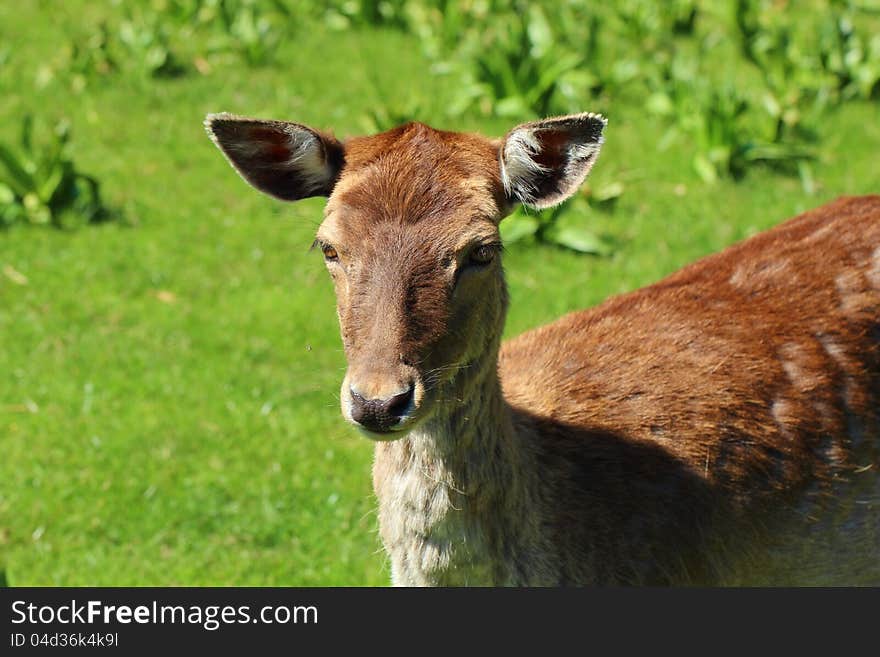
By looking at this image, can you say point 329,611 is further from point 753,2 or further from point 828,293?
point 753,2

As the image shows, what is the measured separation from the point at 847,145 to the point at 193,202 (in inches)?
207

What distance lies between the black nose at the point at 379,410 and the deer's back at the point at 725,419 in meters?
0.98

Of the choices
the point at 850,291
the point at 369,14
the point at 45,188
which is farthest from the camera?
the point at 369,14

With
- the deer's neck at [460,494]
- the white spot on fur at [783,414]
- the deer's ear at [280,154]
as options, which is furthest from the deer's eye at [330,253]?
the white spot on fur at [783,414]

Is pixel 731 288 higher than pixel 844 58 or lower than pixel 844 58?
lower

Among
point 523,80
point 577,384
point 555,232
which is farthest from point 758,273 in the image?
point 523,80

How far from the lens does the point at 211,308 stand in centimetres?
812

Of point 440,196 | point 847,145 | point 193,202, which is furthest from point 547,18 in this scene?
point 440,196

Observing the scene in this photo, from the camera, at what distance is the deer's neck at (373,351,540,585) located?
13.8 feet

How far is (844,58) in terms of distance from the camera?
35.5 ft

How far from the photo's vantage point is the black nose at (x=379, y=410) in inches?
145

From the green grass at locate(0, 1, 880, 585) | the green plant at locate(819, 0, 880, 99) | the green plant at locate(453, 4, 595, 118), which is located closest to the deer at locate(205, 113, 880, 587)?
the green grass at locate(0, 1, 880, 585)

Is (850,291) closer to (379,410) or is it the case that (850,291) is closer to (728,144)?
(379,410)

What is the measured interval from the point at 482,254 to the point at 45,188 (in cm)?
578
